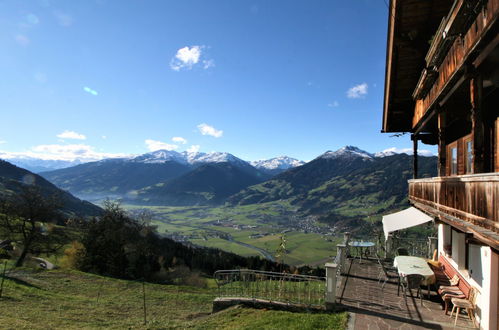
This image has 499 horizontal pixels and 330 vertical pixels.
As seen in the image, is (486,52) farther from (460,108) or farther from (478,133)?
(460,108)

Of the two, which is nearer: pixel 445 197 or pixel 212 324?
pixel 445 197

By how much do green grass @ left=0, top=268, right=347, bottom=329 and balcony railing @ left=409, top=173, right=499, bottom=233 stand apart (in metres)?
5.23

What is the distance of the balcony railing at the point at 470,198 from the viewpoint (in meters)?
5.14

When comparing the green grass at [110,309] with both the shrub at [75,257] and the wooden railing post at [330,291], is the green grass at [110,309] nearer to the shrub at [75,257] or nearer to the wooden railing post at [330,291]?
the wooden railing post at [330,291]

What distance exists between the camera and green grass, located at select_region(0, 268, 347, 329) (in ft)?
38.1

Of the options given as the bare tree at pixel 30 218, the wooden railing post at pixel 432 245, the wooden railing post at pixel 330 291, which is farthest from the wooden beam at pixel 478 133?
the bare tree at pixel 30 218

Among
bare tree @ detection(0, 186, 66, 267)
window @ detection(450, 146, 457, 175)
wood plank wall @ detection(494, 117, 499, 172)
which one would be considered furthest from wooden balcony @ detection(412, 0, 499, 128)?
bare tree @ detection(0, 186, 66, 267)

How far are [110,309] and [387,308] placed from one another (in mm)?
14934

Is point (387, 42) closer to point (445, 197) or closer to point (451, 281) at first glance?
point (445, 197)

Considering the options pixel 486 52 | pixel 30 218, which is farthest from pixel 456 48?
pixel 30 218

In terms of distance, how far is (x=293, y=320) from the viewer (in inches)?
441

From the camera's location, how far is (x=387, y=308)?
1174 centimetres

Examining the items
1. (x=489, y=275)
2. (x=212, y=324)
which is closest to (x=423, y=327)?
(x=489, y=275)

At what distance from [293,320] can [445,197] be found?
6.58 m
